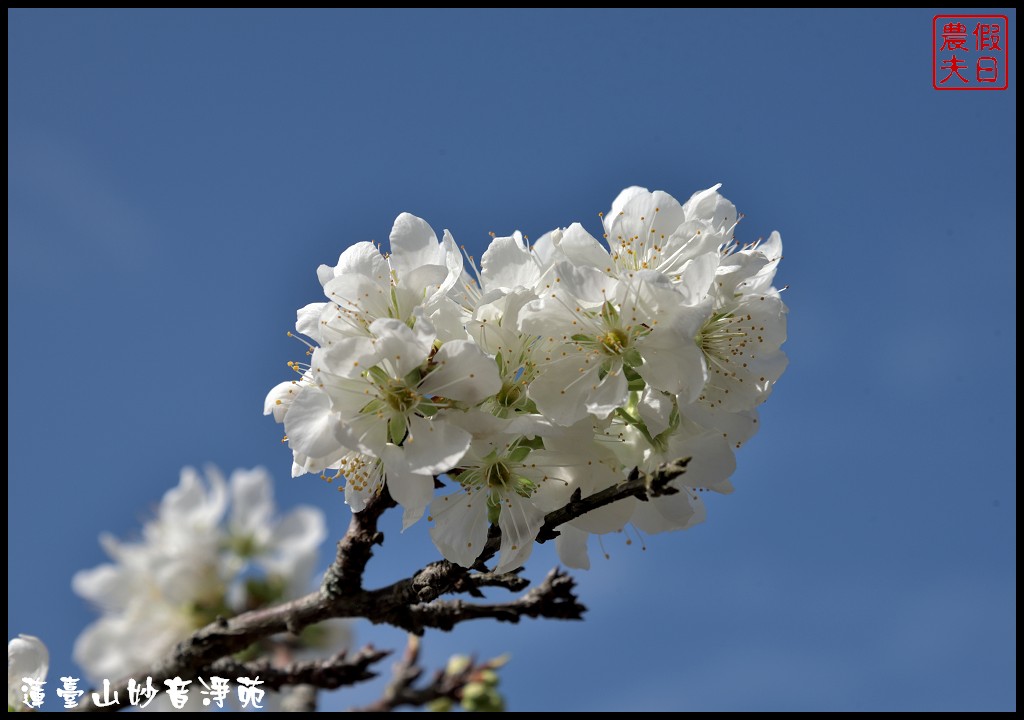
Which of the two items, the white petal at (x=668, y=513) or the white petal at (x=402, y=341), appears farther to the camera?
the white petal at (x=668, y=513)

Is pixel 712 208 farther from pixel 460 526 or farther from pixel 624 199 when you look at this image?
pixel 460 526

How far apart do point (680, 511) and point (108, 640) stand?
191 inches

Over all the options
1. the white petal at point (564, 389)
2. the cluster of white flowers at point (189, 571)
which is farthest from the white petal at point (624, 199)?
the cluster of white flowers at point (189, 571)

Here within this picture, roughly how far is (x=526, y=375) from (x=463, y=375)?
23 centimetres

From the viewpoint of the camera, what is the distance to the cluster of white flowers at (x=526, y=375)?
223 centimetres

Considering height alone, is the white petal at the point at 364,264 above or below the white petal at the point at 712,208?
below

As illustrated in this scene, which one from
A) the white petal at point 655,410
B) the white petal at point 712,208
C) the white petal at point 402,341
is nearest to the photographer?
the white petal at point 402,341

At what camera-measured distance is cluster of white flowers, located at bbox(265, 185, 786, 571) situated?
223 cm

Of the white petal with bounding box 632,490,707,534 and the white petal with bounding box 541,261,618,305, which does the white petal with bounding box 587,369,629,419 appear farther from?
the white petal with bounding box 632,490,707,534

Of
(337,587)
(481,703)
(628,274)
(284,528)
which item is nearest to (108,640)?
(284,528)

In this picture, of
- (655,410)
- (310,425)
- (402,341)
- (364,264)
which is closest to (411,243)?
(364,264)

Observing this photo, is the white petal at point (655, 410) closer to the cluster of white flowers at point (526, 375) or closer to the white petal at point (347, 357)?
the cluster of white flowers at point (526, 375)

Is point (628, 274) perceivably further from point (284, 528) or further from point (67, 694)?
point (284, 528)

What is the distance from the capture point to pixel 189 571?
5.72 meters
